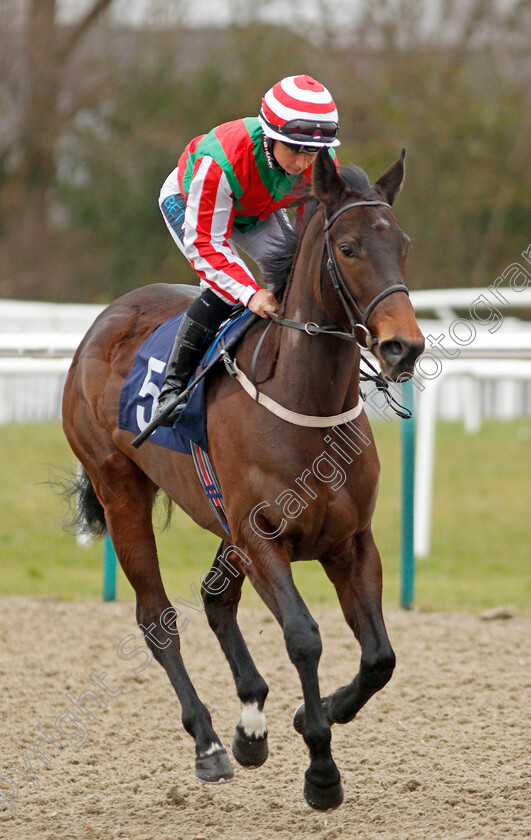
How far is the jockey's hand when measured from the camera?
329 centimetres

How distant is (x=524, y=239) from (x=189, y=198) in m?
14.7

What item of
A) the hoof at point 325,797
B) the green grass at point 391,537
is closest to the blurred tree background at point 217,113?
the green grass at point 391,537

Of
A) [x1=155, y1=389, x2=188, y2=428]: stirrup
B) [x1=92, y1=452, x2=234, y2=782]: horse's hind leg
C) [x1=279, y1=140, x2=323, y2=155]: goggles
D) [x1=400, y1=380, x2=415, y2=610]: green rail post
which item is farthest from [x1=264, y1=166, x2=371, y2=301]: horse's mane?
[x1=400, y1=380, x2=415, y2=610]: green rail post

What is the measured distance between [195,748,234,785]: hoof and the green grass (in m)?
2.34

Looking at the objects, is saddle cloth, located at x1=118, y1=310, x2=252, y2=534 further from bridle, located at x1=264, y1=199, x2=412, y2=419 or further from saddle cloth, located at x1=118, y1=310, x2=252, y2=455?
bridle, located at x1=264, y1=199, x2=412, y2=419

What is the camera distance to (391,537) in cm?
813

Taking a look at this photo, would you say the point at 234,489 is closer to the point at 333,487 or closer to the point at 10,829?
the point at 333,487

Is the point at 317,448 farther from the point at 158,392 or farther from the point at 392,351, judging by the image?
the point at 158,392

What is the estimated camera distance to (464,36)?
17422 mm

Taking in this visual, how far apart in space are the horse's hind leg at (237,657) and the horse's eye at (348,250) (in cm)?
125

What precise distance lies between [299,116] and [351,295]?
70 centimetres

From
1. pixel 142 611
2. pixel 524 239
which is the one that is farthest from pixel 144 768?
pixel 524 239

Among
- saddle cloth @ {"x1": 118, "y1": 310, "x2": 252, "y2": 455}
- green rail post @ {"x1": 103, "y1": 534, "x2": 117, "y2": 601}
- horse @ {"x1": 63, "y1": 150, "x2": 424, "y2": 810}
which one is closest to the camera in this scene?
horse @ {"x1": 63, "y1": 150, "x2": 424, "y2": 810}

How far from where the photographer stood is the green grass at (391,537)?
6883mm
